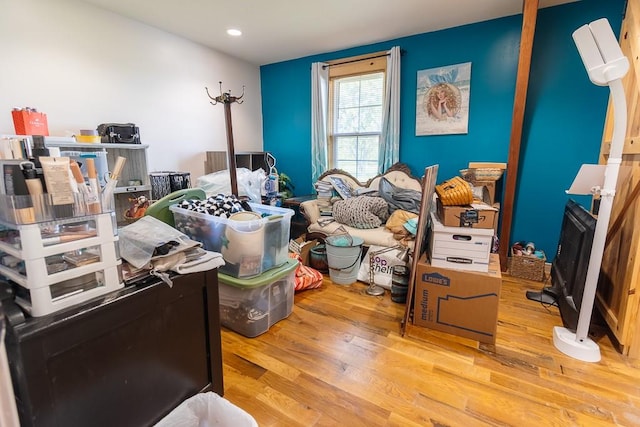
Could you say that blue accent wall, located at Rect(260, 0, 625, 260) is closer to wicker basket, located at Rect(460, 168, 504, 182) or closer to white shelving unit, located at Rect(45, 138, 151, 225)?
wicker basket, located at Rect(460, 168, 504, 182)

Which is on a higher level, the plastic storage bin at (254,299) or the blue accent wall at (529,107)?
the blue accent wall at (529,107)

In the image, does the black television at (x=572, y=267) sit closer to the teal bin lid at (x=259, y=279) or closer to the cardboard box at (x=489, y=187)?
the cardboard box at (x=489, y=187)

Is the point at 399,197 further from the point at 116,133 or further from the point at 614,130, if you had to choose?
the point at 116,133

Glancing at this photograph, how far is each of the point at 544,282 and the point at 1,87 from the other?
4794 millimetres

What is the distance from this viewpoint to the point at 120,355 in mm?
1006

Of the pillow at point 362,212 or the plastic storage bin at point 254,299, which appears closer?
the plastic storage bin at point 254,299

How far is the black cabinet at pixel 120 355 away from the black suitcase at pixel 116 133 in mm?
2176

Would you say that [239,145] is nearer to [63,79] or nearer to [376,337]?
[63,79]

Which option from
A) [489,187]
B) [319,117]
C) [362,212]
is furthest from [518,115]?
[319,117]

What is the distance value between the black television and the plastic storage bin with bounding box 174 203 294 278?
184cm

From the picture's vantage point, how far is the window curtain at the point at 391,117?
3506 millimetres

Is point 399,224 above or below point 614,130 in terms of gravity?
below

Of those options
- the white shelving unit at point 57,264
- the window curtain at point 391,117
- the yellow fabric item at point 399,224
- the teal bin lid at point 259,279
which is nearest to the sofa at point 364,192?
the yellow fabric item at point 399,224

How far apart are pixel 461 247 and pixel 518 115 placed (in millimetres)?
1684
